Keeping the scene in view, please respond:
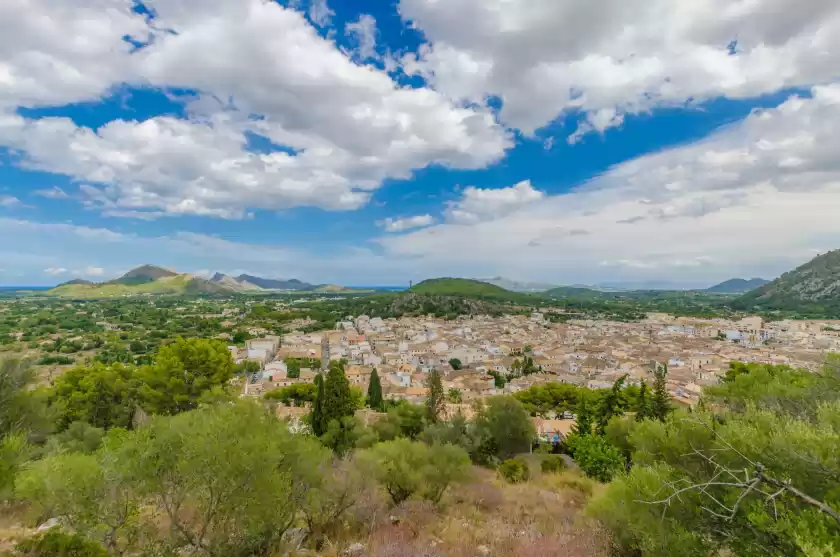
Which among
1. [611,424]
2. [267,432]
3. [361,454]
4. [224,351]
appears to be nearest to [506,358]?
[611,424]

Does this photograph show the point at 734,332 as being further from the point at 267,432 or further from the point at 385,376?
the point at 267,432

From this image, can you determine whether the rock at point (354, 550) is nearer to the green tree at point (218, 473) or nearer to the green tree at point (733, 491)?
the green tree at point (218, 473)

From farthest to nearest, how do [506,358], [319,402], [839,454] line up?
[506,358], [319,402], [839,454]

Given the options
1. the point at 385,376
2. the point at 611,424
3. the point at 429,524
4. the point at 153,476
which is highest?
the point at 153,476

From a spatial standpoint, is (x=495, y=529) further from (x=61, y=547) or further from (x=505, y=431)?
(x=505, y=431)

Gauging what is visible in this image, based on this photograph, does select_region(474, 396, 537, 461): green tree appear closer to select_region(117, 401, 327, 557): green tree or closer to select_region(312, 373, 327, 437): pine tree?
select_region(312, 373, 327, 437): pine tree

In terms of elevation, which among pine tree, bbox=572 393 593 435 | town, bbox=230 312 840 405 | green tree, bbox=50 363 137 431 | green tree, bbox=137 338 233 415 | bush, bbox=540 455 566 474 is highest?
green tree, bbox=137 338 233 415

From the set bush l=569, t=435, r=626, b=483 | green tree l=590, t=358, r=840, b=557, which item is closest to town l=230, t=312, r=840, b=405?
bush l=569, t=435, r=626, b=483
